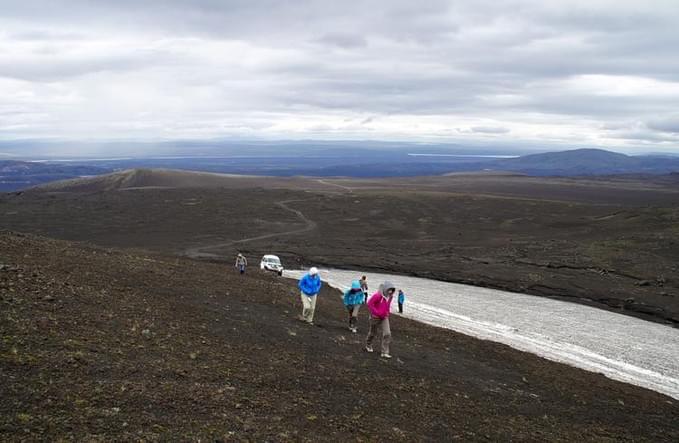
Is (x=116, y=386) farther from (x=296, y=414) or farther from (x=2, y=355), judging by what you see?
(x=296, y=414)

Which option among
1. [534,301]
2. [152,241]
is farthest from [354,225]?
[534,301]

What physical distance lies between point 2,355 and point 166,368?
3473mm

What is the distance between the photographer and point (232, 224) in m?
83.6

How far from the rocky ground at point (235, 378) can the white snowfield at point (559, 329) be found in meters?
6.21

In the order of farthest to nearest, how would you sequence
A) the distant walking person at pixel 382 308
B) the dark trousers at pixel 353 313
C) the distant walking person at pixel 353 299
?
1. the dark trousers at pixel 353 313
2. the distant walking person at pixel 353 299
3. the distant walking person at pixel 382 308

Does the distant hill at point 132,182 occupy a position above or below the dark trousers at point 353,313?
above

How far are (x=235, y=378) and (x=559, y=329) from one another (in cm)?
2930

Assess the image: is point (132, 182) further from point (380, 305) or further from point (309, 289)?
point (380, 305)

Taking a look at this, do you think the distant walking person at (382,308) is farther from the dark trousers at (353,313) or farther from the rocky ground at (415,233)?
the rocky ground at (415,233)

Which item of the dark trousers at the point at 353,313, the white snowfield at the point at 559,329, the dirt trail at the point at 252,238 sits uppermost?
the dark trousers at the point at 353,313

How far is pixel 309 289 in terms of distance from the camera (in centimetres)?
2078

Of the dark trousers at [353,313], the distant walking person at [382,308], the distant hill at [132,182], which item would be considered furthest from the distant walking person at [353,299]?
the distant hill at [132,182]

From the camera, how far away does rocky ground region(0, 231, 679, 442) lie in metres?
10.9

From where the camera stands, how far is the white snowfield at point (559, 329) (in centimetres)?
2944
